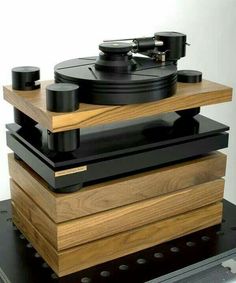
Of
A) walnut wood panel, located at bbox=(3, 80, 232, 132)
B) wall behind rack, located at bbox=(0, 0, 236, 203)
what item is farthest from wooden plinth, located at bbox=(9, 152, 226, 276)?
wall behind rack, located at bbox=(0, 0, 236, 203)

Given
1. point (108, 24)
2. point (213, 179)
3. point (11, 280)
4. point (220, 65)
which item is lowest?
point (11, 280)

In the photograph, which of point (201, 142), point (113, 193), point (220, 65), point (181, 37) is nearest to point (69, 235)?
point (113, 193)

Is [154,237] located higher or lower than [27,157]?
lower

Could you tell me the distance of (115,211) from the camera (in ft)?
2.41

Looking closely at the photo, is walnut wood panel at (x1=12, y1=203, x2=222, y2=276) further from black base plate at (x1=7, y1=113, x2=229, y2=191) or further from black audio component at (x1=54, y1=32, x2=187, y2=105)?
black audio component at (x1=54, y1=32, x2=187, y2=105)

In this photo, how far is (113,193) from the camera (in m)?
0.73

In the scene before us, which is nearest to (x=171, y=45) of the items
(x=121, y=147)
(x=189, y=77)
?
(x=189, y=77)

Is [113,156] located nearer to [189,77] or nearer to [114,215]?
[114,215]

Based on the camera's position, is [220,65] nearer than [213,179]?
No

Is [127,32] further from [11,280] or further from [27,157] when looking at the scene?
[11,280]

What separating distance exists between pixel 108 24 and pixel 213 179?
43cm

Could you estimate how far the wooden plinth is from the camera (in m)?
0.70

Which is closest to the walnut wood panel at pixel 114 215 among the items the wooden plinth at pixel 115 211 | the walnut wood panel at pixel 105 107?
the wooden plinth at pixel 115 211

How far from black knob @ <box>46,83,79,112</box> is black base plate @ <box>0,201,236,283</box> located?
26 cm
